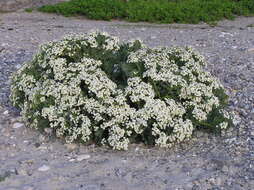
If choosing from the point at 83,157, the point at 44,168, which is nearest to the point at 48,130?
the point at 83,157

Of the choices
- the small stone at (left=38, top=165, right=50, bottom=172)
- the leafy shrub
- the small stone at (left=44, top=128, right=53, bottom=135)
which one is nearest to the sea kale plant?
the small stone at (left=44, top=128, right=53, bottom=135)

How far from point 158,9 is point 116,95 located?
8.03 metres

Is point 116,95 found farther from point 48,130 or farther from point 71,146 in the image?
point 48,130

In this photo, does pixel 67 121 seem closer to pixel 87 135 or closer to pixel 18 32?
pixel 87 135

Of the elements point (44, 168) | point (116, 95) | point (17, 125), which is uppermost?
point (116, 95)

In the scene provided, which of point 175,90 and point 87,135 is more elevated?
point 175,90

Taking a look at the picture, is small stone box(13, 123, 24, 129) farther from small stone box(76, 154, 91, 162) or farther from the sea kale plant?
small stone box(76, 154, 91, 162)

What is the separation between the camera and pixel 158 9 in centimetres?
1351

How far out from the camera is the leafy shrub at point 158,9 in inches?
522

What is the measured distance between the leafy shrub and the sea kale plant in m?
6.71

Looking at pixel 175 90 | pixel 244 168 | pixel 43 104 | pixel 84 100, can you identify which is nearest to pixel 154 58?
pixel 175 90

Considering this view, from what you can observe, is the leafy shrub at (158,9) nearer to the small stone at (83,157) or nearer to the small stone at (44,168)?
the small stone at (83,157)

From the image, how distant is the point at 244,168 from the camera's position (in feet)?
16.9

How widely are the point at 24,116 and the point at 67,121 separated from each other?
0.75 metres
